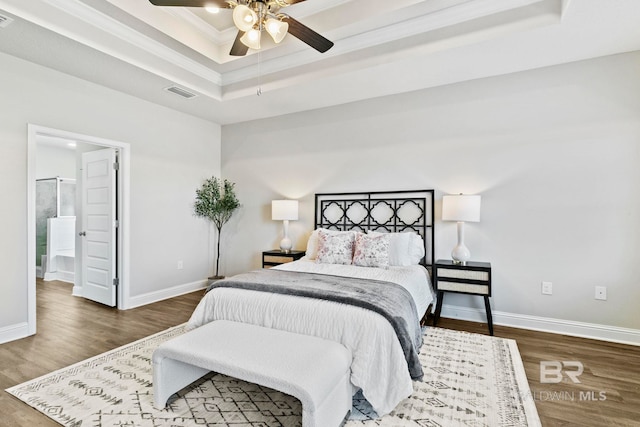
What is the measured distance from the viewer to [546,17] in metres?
2.54

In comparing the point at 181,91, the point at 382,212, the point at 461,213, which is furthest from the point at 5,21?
the point at 461,213

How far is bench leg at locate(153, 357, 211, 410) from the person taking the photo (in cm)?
196

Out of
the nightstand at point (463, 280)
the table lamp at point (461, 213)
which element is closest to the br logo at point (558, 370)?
the nightstand at point (463, 280)

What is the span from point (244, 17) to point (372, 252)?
242 centimetres

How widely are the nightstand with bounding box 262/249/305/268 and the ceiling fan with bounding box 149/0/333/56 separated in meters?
2.67

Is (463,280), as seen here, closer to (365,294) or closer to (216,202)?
(365,294)

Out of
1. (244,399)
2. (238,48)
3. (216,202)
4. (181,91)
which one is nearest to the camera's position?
(244,399)

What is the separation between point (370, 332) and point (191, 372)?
1.26m

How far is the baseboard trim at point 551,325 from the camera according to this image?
3.00 metres

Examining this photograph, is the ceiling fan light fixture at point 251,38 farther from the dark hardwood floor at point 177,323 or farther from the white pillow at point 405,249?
the dark hardwood floor at point 177,323

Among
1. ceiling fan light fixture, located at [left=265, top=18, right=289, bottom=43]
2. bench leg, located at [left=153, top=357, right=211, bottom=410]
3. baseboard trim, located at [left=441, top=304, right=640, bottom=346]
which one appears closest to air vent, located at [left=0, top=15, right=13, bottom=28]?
ceiling fan light fixture, located at [left=265, top=18, right=289, bottom=43]

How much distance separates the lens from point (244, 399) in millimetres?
2104

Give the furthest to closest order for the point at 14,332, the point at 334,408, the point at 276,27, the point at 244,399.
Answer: the point at 14,332, the point at 276,27, the point at 244,399, the point at 334,408

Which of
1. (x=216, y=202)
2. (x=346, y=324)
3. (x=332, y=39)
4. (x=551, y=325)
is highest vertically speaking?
(x=332, y=39)
